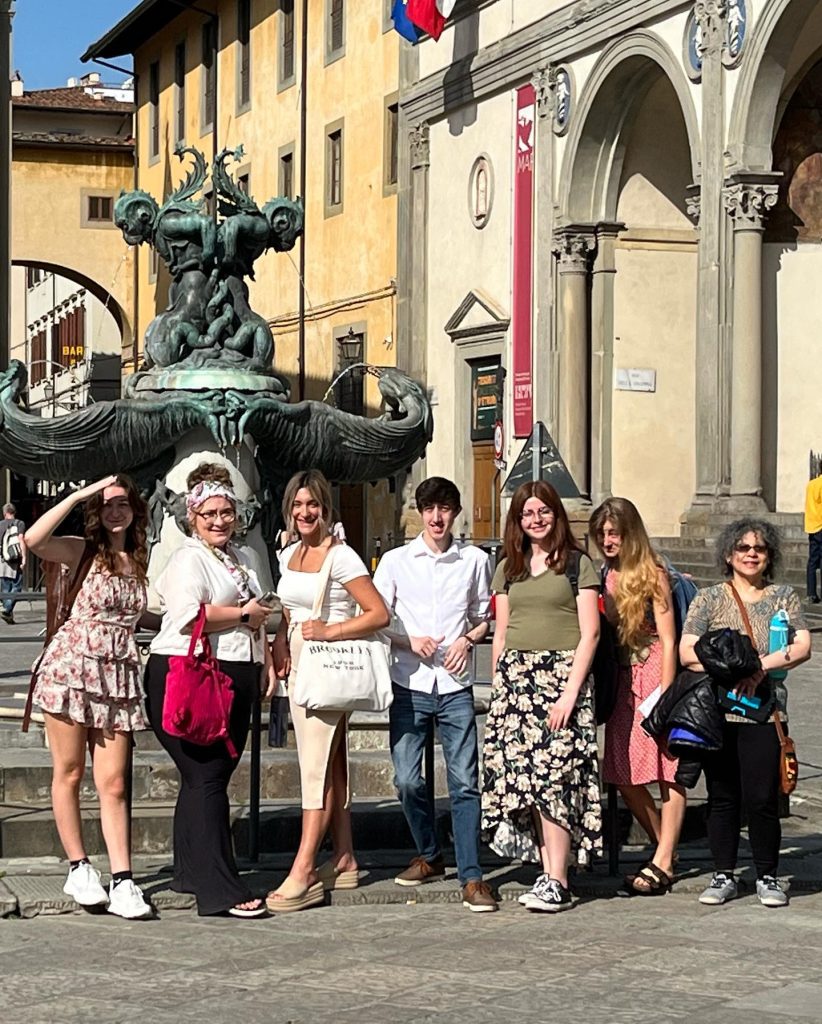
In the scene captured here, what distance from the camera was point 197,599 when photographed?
812cm

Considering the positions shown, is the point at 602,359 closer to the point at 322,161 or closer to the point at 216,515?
the point at 322,161

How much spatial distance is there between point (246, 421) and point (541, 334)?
807 inches

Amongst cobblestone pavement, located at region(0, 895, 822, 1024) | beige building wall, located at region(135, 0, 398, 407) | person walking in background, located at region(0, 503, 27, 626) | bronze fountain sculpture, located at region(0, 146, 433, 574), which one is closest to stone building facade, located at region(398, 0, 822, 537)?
beige building wall, located at region(135, 0, 398, 407)

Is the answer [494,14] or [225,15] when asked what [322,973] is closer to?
[494,14]

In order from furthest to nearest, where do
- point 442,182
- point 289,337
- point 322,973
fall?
point 289,337, point 442,182, point 322,973

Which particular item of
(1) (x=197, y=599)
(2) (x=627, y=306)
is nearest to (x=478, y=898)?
(1) (x=197, y=599)

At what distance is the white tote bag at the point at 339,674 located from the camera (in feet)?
27.5

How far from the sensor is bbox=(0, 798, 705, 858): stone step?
9328mm

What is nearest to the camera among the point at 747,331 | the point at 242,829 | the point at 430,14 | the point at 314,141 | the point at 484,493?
the point at 242,829

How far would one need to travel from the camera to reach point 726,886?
8.56m

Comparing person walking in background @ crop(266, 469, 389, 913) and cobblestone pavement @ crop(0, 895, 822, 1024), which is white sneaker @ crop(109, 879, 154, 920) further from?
person walking in background @ crop(266, 469, 389, 913)

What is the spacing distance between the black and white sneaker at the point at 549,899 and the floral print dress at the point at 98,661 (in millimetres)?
1617

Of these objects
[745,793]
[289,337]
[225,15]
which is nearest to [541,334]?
[289,337]

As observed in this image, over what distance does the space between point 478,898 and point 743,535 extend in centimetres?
175
